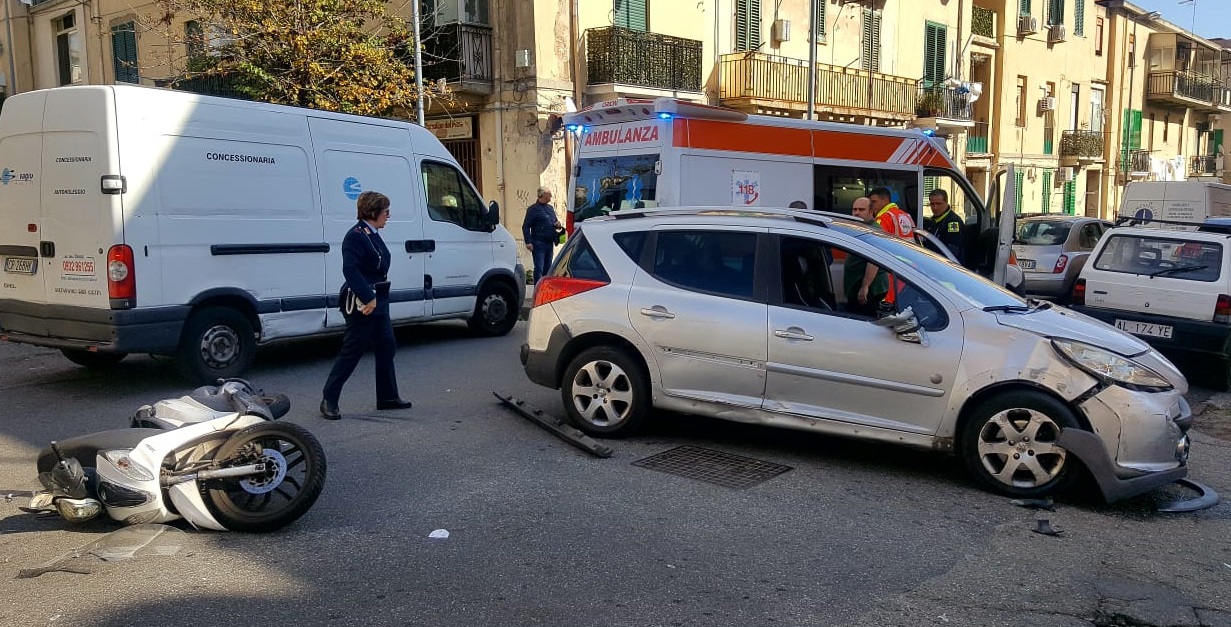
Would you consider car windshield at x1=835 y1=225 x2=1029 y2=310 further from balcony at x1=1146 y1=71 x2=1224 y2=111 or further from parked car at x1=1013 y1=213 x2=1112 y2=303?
balcony at x1=1146 y1=71 x2=1224 y2=111

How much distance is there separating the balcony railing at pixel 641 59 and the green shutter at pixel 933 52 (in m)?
10.4

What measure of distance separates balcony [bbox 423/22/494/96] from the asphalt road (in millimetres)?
13152

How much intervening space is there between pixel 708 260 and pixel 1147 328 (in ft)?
17.1

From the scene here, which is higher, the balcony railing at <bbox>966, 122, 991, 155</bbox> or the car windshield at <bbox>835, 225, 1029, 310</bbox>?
the balcony railing at <bbox>966, 122, 991, 155</bbox>

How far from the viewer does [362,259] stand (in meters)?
6.76

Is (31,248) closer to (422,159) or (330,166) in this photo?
(330,166)

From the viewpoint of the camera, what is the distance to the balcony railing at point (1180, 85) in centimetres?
3850

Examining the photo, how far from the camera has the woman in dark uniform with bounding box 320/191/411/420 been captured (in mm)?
6738

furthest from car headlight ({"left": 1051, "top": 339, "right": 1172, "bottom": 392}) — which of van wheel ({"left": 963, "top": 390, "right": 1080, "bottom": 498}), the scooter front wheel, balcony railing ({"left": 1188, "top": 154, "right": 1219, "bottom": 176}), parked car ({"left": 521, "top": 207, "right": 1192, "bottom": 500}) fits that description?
balcony railing ({"left": 1188, "top": 154, "right": 1219, "bottom": 176})

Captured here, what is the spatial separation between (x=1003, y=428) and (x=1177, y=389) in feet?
3.18

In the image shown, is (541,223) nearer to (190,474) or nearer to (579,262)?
(579,262)

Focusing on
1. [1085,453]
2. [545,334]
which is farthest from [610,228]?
[1085,453]

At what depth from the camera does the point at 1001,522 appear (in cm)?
494

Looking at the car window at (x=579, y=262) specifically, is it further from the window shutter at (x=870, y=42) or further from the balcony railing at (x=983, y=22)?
the balcony railing at (x=983, y=22)
